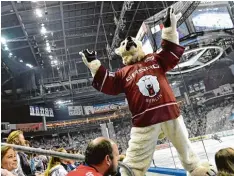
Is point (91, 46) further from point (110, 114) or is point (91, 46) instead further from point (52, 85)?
point (110, 114)

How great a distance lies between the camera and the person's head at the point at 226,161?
1127 mm

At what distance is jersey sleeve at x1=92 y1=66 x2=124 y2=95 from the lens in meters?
2.09

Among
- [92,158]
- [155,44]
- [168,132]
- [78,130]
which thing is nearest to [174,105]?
[168,132]

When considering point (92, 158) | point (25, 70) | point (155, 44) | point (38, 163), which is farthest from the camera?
point (25, 70)

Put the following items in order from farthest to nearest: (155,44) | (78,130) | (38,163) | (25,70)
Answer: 1. (78,130)
2. (25,70)
3. (155,44)
4. (38,163)

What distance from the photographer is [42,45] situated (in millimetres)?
12594

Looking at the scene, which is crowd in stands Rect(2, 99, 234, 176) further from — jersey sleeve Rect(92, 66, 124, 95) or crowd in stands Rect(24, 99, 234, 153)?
jersey sleeve Rect(92, 66, 124, 95)

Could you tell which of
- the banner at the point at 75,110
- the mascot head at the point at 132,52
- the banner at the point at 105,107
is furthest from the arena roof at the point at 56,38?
the mascot head at the point at 132,52

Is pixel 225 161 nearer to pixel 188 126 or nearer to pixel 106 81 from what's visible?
pixel 106 81

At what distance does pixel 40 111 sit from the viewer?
55.8 feet

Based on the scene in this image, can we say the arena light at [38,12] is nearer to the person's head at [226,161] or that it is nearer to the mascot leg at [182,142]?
the mascot leg at [182,142]

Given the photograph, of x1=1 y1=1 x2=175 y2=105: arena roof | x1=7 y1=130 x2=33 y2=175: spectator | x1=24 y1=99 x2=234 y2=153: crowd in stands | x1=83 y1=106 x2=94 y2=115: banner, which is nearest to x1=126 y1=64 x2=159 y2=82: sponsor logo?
x1=7 y1=130 x2=33 y2=175: spectator

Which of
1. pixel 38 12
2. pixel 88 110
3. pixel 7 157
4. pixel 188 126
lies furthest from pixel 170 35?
pixel 88 110

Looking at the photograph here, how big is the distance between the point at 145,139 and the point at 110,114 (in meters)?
18.6
